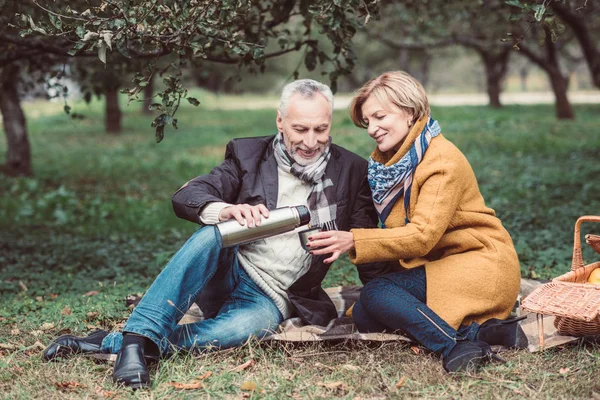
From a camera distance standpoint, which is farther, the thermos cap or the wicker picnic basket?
the thermos cap

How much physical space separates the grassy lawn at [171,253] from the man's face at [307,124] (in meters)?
1.02

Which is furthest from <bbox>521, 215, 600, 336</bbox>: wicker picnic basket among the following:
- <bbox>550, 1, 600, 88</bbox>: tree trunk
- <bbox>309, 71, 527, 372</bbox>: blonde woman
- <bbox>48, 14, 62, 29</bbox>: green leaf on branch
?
<bbox>550, 1, 600, 88</bbox>: tree trunk

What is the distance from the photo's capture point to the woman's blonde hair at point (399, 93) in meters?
3.48

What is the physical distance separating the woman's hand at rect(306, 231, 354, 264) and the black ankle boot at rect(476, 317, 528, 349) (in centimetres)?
81

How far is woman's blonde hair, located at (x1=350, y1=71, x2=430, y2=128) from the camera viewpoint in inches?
137

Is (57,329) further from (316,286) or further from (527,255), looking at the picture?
(527,255)

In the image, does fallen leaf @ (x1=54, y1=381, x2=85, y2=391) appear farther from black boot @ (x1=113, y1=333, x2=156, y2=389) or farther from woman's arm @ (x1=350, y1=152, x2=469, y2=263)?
woman's arm @ (x1=350, y1=152, x2=469, y2=263)

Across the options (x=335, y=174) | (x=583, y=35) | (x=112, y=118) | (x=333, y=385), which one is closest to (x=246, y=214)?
(x=335, y=174)

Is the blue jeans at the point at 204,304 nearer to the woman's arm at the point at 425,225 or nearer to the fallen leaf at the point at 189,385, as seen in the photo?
the fallen leaf at the point at 189,385

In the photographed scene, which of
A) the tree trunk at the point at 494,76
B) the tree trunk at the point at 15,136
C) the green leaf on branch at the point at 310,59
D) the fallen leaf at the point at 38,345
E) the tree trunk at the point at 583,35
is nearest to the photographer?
the fallen leaf at the point at 38,345

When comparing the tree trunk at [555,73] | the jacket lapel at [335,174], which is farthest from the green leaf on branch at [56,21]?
the tree trunk at [555,73]

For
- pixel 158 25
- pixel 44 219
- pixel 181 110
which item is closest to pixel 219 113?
pixel 181 110

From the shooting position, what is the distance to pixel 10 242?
6.80 m

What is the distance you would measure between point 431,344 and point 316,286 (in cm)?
76
